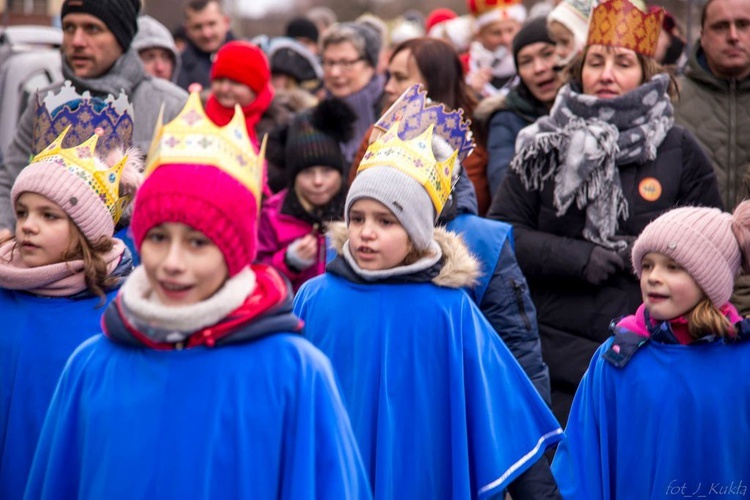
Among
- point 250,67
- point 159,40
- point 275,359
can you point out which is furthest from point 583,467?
point 159,40

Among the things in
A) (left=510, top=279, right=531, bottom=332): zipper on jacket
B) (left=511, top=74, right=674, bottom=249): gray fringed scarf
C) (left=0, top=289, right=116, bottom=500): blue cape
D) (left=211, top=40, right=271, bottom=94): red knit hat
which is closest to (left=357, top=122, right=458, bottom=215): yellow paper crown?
(left=510, top=279, right=531, bottom=332): zipper on jacket

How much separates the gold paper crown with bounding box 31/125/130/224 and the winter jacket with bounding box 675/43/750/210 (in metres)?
3.23

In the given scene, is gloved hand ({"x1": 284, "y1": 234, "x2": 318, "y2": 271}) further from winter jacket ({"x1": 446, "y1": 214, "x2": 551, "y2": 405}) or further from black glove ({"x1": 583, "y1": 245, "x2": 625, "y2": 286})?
black glove ({"x1": 583, "y1": 245, "x2": 625, "y2": 286})

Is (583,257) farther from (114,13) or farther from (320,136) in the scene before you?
(114,13)

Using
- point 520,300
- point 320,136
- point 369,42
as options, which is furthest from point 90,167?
point 369,42

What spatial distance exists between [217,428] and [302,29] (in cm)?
1135

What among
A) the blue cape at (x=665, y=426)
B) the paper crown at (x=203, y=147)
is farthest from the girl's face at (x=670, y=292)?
the paper crown at (x=203, y=147)

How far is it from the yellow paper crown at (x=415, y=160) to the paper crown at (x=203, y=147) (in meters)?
1.60

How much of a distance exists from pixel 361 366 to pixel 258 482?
62.6 inches

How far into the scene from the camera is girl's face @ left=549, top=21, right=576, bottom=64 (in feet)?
28.1

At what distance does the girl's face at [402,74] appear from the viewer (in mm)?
7945

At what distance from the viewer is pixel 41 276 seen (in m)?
5.78

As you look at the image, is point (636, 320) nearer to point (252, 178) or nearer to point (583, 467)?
point (583, 467)

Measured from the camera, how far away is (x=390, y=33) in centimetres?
1723
